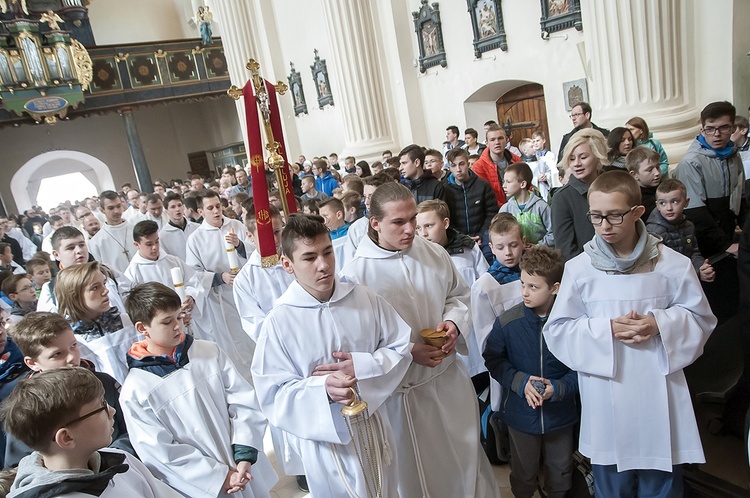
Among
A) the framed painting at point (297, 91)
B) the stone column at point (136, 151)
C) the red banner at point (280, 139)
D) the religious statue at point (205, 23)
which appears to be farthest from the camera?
the stone column at point (136, 151)

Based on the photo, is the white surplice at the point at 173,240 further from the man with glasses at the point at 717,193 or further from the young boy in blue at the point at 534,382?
the man with glasses at the point at 717,193

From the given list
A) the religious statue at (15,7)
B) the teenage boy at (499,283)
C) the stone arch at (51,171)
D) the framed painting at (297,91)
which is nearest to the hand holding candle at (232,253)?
the teenage boy at (499,283)

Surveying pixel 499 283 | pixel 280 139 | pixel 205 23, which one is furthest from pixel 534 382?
pixel 205 23

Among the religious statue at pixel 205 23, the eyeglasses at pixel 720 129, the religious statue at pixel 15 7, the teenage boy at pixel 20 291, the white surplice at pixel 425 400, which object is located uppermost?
the religious statue at pixel 15 7

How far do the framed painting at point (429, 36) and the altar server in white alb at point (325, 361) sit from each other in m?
9.17

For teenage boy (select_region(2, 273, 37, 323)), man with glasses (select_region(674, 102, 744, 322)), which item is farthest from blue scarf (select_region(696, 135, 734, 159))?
teenage boy (select_region(2, 273, 37, 323))

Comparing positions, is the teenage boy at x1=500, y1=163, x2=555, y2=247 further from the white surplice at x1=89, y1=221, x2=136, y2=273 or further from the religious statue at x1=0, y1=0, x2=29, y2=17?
the religious statue at x1=0, y1=0, x2=29, y2=17

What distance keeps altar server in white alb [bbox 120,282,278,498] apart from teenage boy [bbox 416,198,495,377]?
53.0 inches

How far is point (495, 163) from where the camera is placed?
5.73m

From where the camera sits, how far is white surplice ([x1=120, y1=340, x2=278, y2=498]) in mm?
2154

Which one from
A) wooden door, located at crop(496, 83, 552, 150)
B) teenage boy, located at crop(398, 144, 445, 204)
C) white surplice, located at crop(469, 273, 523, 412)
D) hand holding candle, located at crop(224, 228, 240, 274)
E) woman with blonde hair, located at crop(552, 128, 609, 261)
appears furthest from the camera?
wooden door, located at crop(496, 83, 552, 150)

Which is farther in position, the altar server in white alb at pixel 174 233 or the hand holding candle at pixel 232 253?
the altar server in white alb at pixel 174 233

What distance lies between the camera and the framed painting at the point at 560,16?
766cm

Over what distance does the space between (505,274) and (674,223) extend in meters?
1.04
